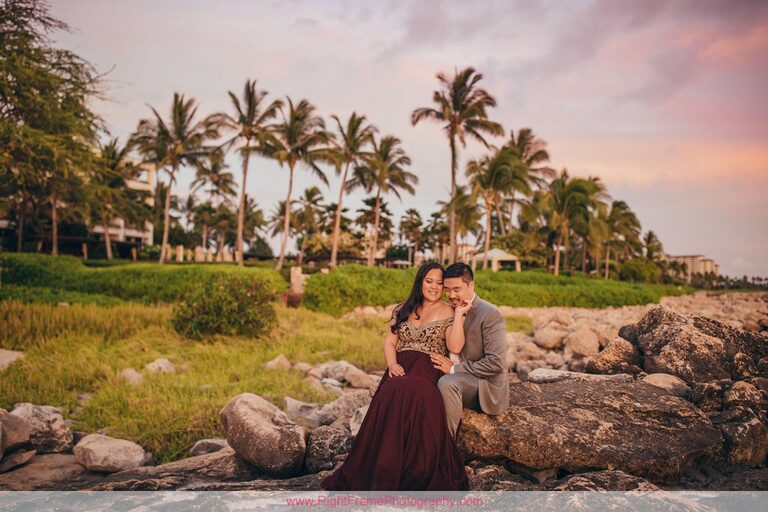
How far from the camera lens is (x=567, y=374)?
6285 mm

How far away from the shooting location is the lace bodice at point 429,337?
15.4 feet

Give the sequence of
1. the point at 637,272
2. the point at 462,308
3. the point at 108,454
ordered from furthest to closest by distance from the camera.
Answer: the point at 637,272
the point at 108,454
the point at 462,308

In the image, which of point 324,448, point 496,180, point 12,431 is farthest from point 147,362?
point 496,180

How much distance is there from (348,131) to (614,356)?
98.8 ft

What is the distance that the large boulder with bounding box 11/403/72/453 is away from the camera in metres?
6.12

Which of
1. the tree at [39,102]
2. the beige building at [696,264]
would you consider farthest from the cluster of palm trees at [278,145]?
the beige building at [696,264]

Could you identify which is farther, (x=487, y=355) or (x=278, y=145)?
(x=278, y=145)

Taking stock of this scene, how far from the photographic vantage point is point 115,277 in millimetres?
22047

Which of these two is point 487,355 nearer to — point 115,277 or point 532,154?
point 115,277

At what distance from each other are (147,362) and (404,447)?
7.41 m

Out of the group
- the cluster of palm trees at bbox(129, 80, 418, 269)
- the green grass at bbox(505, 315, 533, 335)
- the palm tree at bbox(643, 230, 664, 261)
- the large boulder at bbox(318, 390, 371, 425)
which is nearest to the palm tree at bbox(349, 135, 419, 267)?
the cluster of palm trees at bbox(129, 80, 418, 269)

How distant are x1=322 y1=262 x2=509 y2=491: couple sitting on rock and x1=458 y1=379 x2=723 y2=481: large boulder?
0.83 ft

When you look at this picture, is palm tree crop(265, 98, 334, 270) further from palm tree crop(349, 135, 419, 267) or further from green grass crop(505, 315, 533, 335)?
green grass crop(505, 315, 533, 335)

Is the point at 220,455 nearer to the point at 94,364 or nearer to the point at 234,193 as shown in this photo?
the point at 94,364
